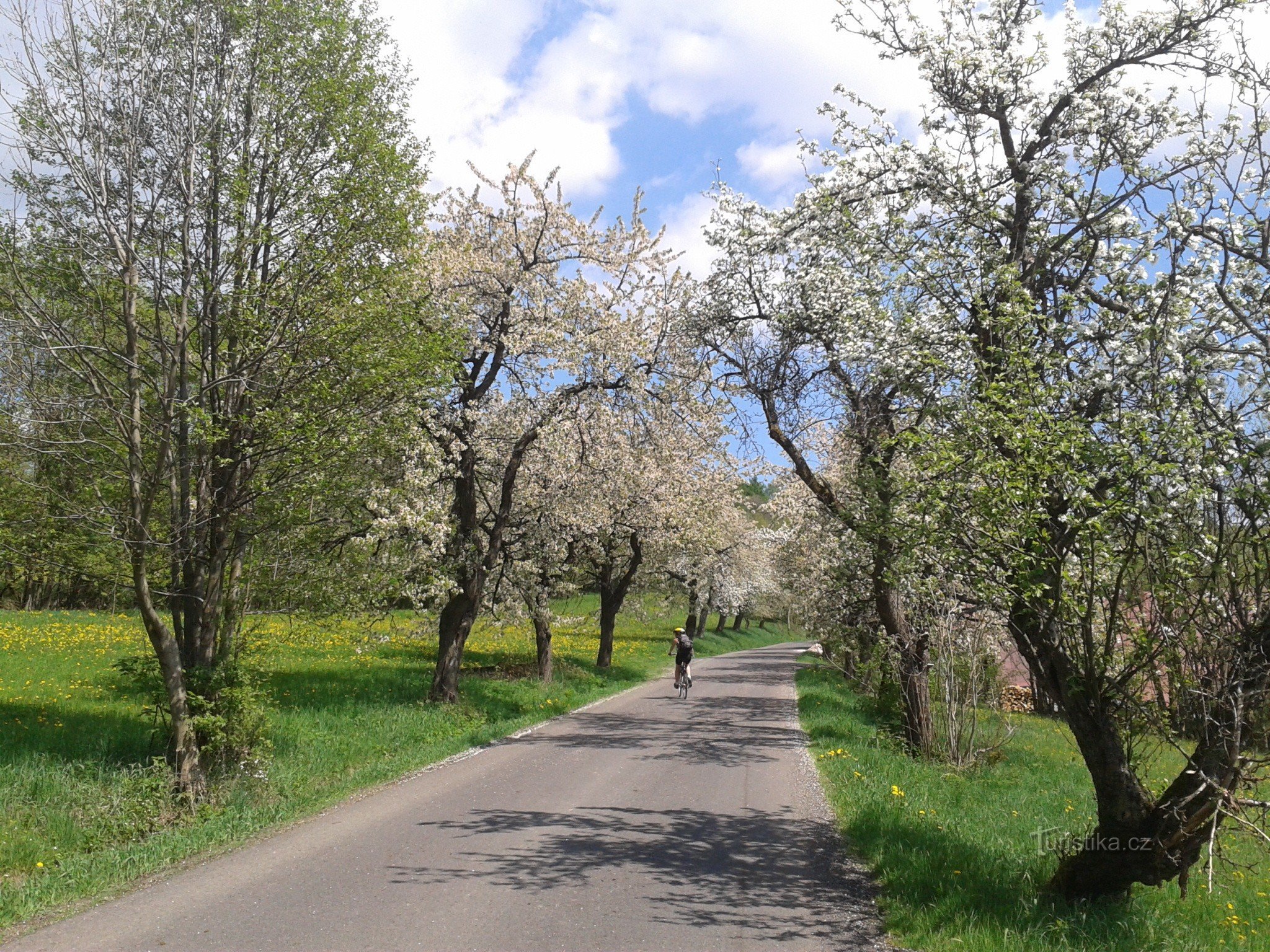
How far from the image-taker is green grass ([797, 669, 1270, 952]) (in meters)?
5.82

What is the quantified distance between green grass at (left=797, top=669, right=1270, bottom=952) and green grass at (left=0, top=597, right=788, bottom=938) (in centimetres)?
572

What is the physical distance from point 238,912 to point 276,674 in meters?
13.6

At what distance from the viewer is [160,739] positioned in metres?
10.1

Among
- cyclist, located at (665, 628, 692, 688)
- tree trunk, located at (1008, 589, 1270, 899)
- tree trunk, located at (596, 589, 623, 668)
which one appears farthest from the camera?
tree trunk, located at (596, 589, 623, 668)

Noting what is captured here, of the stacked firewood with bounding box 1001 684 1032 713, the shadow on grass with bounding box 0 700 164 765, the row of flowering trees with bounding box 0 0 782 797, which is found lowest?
the stacked firewood with bounding box 1001 684 1032 713

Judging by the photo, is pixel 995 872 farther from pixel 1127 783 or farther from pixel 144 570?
pixel 144 570

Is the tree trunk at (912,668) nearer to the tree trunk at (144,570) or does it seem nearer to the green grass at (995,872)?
the green grass at (995,872)

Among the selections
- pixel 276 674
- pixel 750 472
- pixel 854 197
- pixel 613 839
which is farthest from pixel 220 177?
pixel 750 472

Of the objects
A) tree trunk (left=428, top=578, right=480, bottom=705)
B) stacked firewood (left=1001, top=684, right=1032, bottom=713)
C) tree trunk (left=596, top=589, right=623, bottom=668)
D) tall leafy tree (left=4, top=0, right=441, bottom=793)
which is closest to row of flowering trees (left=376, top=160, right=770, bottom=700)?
tree trunk (left=428, top=578, right=480, bottom=705)

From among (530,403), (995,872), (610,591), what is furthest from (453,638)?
(995,872)

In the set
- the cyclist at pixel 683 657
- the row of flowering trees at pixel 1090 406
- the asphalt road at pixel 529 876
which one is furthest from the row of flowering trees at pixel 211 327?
the cyclist at pixel 683 657

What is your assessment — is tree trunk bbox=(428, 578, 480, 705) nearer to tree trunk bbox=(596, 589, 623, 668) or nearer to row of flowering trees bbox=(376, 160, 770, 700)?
row of flowering trees bbox=(376, 160, 770, 700)

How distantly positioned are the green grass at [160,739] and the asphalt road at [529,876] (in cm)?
61

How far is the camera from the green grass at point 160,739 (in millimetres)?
7129
